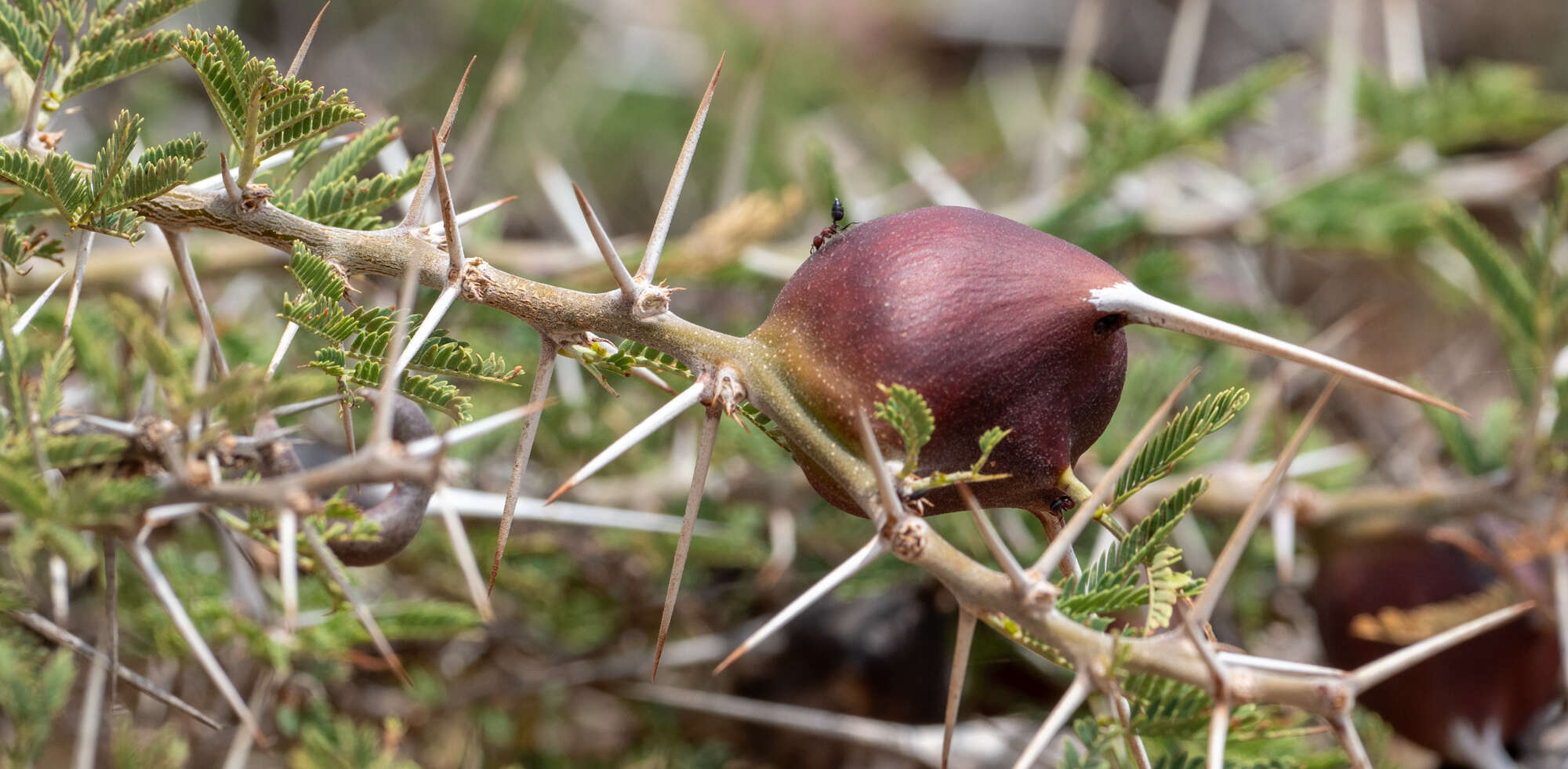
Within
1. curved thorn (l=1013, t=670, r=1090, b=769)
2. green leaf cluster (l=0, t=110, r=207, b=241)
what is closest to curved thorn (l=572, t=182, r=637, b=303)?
green leaf cluster (l=0, t=110, r=207, b=241)

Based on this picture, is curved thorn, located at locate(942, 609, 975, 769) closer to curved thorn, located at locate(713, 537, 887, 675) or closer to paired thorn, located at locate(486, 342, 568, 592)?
curved thorn, located at locate(713, 537, 887, 675)

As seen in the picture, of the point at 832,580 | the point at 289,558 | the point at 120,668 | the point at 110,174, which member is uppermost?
the point at 110,174

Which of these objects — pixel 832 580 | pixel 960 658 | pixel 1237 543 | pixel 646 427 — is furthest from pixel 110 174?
pixel 1237 543

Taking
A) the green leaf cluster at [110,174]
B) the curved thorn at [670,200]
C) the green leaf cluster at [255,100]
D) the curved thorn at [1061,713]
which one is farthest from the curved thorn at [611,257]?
the curved thorn at [1061,713]

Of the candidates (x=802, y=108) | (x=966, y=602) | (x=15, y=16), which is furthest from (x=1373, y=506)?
(x=802, y=108)

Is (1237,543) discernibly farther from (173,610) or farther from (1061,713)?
(173,610)

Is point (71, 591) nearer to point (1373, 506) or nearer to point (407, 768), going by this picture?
point (407, 768)
